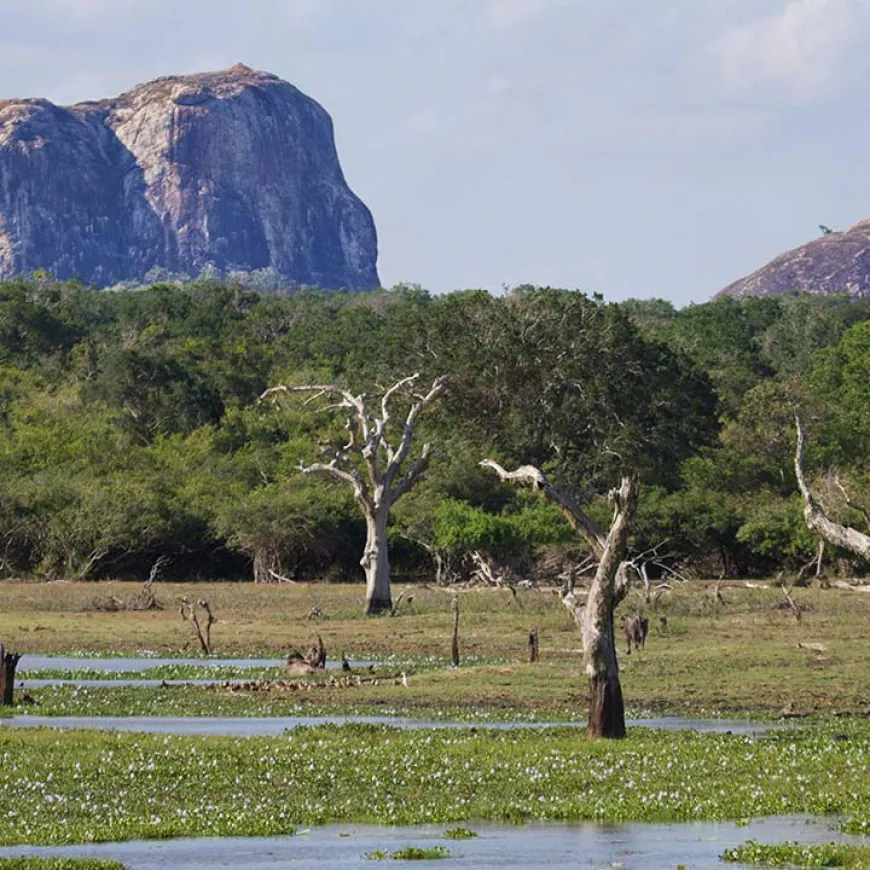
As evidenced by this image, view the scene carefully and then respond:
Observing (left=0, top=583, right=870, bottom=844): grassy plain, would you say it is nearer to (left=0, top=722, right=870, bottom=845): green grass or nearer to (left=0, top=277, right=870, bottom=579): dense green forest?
(left=0, top=722, right=870, bottom=845): green grass

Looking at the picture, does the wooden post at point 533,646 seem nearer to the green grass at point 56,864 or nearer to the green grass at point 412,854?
the green grass at point 412,854

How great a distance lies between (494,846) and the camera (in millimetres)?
18578

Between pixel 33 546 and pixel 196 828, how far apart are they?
67.1 metres

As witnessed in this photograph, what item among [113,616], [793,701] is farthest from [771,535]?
[793,701]

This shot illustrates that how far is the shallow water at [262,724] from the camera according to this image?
29031 millimetres

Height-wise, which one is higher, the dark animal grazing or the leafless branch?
the leafless branch

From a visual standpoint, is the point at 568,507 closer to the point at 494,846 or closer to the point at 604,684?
the point at 604,684

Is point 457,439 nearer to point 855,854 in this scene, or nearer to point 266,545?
point 266,545

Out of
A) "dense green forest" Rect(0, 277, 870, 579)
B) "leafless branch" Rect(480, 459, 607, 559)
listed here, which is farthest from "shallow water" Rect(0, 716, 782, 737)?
"dense green forest" Rect(0, 277, 870, 579)

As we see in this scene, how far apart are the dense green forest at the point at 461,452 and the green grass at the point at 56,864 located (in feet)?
186

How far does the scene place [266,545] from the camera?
8306 centimetres

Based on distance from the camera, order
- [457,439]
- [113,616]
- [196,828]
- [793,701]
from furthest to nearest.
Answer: [457,439], [113,616], [793,701], [196,828]

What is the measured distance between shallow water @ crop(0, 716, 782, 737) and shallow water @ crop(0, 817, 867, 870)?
28.7 ft

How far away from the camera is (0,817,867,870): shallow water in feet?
57.9
